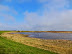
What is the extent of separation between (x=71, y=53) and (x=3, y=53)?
1092 cm

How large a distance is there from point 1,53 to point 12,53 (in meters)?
1.47

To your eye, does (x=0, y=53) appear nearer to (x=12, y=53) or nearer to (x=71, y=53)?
(x=12, y=53)

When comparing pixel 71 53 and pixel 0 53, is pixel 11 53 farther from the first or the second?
pixel 71 53

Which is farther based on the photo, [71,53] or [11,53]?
[71,53]

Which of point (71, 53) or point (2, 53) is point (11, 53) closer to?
point (2, 53)

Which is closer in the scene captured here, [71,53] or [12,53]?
[12,53]

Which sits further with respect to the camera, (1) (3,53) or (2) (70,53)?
(2) (70,53)

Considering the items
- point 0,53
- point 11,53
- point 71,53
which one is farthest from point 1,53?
point 71,53

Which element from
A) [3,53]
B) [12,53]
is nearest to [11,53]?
[12,53]

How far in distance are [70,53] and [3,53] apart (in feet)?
35.8

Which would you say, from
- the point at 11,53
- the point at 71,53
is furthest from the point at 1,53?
the point at 71,53

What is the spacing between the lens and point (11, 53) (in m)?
14.3

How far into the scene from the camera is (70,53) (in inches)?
694

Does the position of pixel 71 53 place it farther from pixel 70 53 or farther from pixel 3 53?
pixel 3 53
